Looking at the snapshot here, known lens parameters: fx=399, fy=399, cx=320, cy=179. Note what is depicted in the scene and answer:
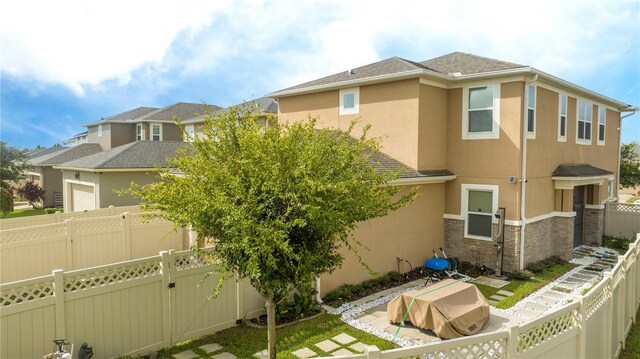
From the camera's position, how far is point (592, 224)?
16688mm

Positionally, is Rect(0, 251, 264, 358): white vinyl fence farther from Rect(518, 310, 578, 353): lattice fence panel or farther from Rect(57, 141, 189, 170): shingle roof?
Rect(57, 141, 189, 170): shingle roof

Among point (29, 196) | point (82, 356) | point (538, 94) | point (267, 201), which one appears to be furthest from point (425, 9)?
point (29, 196)

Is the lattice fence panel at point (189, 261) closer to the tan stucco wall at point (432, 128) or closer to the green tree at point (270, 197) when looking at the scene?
the green tree at point (270, 197)

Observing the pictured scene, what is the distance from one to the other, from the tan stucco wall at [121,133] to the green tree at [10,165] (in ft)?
21.0

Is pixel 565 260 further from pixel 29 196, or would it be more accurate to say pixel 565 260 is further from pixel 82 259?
pixel 29 196

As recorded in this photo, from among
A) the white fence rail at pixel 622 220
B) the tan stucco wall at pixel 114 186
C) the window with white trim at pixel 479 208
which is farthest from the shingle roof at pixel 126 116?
the white fence rail at pixel 622 220

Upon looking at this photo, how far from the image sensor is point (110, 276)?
678cm

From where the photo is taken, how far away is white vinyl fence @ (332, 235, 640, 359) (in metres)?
4.23

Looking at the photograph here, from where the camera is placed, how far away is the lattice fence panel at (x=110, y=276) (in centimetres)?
638

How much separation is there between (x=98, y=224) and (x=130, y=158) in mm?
8576

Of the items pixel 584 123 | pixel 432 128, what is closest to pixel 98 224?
pixel 432 128

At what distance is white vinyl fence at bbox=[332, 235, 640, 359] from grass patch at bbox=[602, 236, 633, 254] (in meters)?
9.50

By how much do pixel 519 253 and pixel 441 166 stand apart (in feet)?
11.6

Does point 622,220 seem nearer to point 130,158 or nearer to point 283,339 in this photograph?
point 283,339
